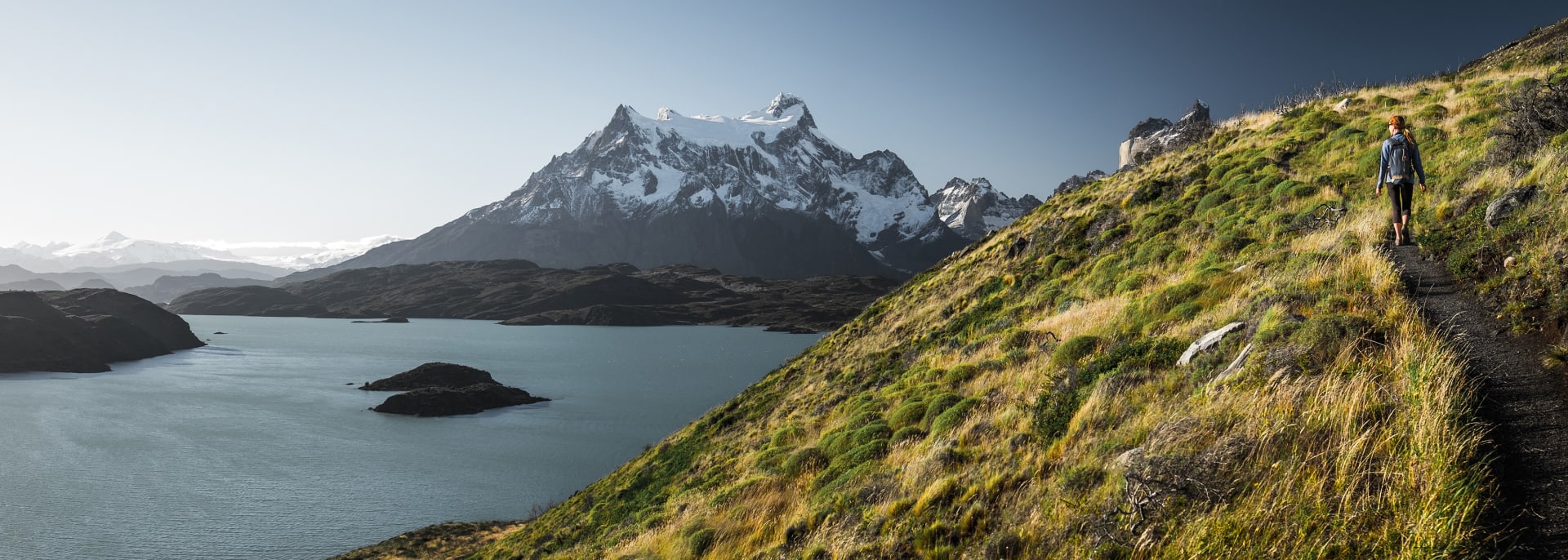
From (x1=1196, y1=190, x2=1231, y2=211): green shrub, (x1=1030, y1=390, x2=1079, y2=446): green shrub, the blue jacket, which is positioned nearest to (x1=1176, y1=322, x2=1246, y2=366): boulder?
(x1=1030, y1=390, x2=1079, y2=446): green shrub

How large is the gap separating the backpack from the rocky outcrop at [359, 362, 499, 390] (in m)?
90.3

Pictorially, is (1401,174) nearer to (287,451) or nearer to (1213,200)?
(1213,200)

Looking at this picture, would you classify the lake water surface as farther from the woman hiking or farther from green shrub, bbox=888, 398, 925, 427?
the woman hiking

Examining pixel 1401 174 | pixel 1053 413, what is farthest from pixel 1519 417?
pixel 1401 174

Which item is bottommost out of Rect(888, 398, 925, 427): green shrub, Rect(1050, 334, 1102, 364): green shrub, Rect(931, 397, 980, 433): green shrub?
Rect(888, 398, 925, 427): green shrub

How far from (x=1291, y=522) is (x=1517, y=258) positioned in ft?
23.2

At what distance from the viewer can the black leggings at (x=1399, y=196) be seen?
1288 centimetres

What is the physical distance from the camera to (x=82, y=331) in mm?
121562

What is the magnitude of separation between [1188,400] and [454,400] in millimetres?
85548

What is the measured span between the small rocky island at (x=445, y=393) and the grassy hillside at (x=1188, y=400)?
62.4 metres

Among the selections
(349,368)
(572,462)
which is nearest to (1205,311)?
(572,462)

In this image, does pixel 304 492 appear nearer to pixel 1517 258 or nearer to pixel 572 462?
pixel 572 462

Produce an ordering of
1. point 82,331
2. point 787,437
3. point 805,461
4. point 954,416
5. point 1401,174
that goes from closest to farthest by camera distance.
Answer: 1. point 954,416
2. point 1401,174
3. point 805,461
4. point 787,437
5. point 82,331

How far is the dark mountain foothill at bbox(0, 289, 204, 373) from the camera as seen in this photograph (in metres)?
112
